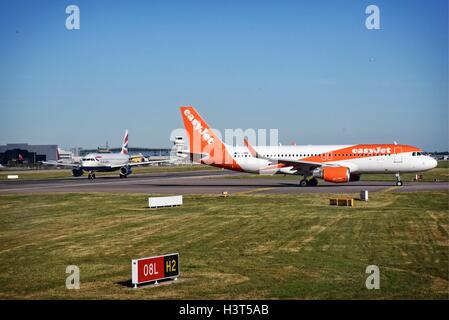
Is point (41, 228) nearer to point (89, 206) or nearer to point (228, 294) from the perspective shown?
point (89, 206)

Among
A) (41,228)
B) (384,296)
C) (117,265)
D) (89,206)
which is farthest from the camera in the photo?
(89,206)

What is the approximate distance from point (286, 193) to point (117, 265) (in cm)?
3171

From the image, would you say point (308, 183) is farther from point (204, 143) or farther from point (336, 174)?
point (204, 143)

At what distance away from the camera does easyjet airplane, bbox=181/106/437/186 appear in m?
60.6

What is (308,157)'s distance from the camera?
6272 centimetres

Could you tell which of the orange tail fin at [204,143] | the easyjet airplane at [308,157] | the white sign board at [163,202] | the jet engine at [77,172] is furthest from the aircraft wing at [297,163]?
the jet engine at [77,172]

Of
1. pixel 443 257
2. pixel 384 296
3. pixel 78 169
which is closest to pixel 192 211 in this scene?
pixel 443 257

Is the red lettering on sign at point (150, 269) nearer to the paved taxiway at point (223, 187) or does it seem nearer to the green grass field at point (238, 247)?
the green grass field at point (238, 247)

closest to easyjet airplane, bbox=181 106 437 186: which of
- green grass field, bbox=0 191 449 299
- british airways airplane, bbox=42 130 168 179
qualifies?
green grass field, bbox=0 191 449 299

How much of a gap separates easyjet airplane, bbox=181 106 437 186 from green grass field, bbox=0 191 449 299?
15.7 m

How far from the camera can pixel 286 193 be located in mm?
52750

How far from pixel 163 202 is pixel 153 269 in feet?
81.0

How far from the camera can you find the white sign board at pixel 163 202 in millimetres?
43312

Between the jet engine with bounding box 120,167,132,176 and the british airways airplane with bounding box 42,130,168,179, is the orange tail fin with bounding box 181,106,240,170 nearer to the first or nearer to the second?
the british airways airplane with bounding box 42,130,168,179
